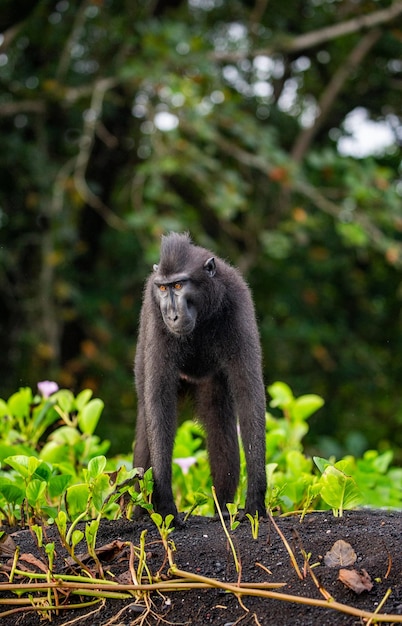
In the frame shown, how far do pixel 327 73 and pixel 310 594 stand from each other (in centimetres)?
1143

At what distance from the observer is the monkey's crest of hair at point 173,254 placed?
4.45 m

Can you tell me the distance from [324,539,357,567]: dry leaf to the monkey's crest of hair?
1.69 m

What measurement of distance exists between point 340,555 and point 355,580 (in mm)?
172

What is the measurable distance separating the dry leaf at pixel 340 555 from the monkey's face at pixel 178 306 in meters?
1.44

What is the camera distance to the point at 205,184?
942 cm

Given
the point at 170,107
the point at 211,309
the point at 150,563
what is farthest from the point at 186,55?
the point at 150,563

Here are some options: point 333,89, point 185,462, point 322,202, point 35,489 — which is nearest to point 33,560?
point 35,489

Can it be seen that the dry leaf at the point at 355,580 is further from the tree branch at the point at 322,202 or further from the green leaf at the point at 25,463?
the tree branch at the point at 322,202

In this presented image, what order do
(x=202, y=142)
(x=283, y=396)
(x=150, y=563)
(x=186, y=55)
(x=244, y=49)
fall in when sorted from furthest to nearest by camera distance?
1. (x=202, y=142)
2. (x=244, y=49)
3. (x=186, y=55)
4. (x=283, y=396)
5. (x=150, y=563)

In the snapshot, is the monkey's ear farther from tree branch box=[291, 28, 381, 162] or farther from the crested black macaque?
tree branch box=[291, 28, 381, 162]

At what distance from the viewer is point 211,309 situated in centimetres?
449

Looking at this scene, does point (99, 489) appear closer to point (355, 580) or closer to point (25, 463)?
point (25, 463)

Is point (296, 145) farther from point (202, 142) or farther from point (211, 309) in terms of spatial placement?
point (211, 309)

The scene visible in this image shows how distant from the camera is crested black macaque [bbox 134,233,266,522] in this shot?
4.29m
